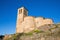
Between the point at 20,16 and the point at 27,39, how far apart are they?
1253 inches

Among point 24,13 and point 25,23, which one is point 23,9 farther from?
point 25,23

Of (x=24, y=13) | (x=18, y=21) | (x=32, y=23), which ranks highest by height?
(x=24, y=13)

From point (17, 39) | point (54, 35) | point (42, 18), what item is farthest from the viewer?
point (42, 18)

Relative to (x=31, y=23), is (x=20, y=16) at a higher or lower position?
higher

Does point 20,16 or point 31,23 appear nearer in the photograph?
point 31,23

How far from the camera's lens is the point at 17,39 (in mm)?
24453

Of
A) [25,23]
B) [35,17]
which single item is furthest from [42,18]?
[25,23]

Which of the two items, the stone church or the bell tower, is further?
the bell tower

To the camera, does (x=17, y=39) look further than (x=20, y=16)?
No

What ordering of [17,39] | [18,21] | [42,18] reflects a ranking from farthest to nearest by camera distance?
1. [18,21]
2. [42,18]
3. [17,39]

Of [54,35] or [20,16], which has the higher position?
[20,16]

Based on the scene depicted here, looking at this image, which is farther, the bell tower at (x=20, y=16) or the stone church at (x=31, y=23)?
the bell tower at (x=20, y=16)

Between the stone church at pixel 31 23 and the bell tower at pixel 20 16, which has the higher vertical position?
the bell tower at pixel 20 16

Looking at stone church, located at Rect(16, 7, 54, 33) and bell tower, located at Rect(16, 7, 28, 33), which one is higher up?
bell tower, located at Rect(16, 7, 28, 33)
